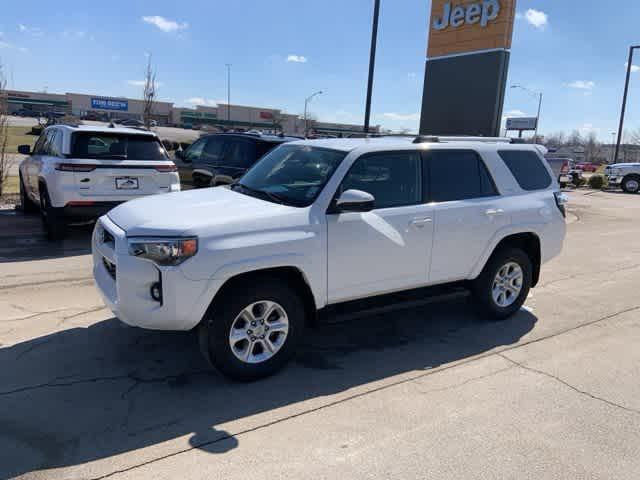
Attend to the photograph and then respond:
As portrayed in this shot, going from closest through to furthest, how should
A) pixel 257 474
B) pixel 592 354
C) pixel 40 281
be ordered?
pixel 257 474
pixel 592 354
pixel 40 281

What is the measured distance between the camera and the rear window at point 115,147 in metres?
7.65

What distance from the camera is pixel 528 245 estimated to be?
5629mm

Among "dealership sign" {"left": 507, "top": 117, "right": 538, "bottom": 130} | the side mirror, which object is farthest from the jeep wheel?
the side mirror

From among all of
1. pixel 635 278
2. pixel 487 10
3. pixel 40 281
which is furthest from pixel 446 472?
pixel 487 10

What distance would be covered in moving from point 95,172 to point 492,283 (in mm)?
5802

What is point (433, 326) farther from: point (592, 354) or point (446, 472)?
point (446, 472)

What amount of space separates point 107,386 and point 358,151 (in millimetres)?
2713

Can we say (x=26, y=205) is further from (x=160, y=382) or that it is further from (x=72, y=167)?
(x=160, y=382)

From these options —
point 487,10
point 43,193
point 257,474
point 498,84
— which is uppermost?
point 487,10

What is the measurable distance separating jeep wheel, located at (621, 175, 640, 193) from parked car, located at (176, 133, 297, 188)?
71.8 ft

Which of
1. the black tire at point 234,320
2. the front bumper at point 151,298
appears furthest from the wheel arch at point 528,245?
the front bumper at point 151,298

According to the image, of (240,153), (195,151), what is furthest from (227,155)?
(195,151)

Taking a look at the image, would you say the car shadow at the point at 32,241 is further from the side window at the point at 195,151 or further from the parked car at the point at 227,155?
the side window at the point at 195,151

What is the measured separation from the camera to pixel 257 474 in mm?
2848
